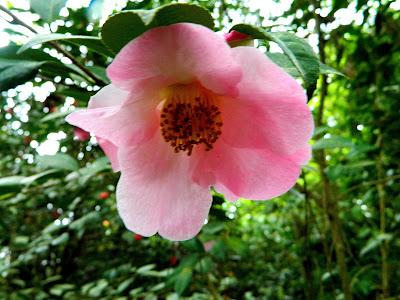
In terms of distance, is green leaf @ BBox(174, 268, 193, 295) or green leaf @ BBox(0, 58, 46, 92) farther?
green leaf @ BBox(174, 268, 193, 295)

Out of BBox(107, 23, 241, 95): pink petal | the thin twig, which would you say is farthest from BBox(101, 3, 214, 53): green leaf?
the thin twig

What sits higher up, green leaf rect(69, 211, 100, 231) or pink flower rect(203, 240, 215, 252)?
pink flower rect(203, 240, 215, 252)

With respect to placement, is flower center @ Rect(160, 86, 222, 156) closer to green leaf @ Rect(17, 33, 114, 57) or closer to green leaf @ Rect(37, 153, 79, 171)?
green leaf @ Rect(17, 33, 114, 57)

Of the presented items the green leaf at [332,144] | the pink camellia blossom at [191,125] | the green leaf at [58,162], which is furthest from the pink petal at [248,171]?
the green leaf at [58,162]

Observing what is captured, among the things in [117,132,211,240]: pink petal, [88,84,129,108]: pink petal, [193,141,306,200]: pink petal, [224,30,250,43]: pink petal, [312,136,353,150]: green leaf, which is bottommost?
[312,136,353,150]: green leaf

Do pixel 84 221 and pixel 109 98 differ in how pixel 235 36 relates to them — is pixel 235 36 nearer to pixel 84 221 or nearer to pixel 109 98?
pixel 109 98

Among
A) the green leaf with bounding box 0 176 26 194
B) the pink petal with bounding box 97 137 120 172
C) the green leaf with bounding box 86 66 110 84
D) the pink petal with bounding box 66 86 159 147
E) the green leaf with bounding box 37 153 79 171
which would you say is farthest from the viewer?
the green leaf with bounding box 37 153 79 171

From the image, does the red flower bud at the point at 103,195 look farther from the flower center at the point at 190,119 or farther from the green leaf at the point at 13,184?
the flower center at the point at 190,119

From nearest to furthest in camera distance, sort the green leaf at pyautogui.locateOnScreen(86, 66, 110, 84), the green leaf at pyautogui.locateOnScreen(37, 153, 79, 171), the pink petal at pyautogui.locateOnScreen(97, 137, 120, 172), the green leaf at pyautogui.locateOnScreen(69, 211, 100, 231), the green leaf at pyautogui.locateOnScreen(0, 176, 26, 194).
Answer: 1. the pink petal at pyautogui.locateOnScreen(97, 137, 120, 172)
2. the green leaf at pyautogui.locateOnScreen(86, 66, 110, 84)
3. the green leaf at pyautogui.locateOnScreen(0, 176, 26, 194)
4. the green leaf at pyautogui.locateOnScreen(37, 153, 79, 171)
5. the green leaf at pyautogui.locateOnScreen(69, 211, 100, 231)
